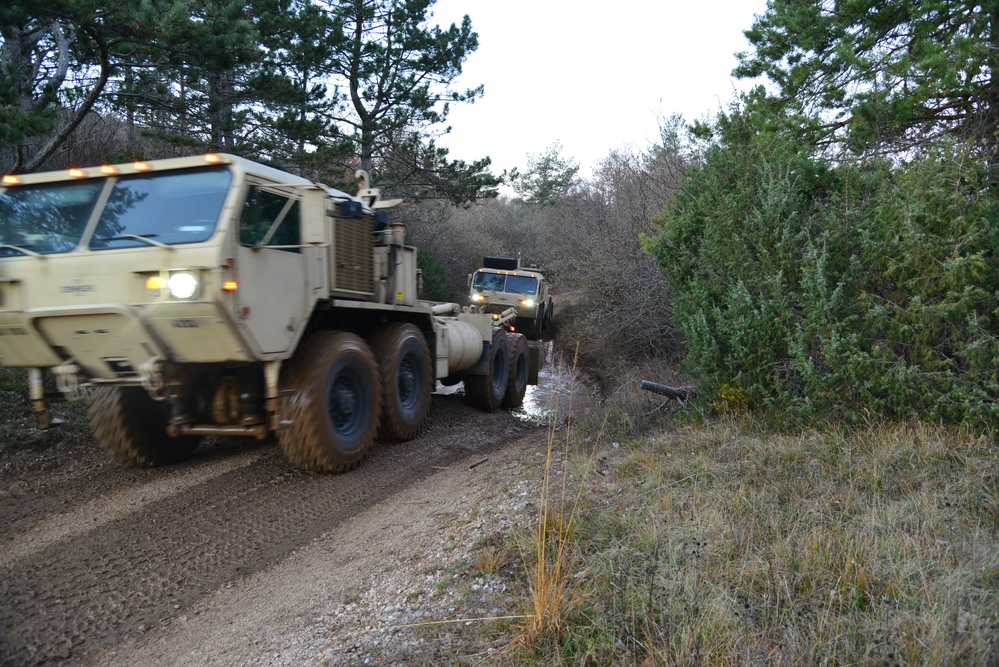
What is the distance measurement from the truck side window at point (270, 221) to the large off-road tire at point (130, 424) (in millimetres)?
2090

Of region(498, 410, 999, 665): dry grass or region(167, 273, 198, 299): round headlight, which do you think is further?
region(167, 273, 198, 299): round headlight

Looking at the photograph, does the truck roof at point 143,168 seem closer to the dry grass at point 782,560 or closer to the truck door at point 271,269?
the truck door at point 271,269

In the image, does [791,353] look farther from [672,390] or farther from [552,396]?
[552,396]

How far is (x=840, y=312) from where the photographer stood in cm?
608

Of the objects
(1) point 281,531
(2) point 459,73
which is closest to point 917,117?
(1) point 281,531

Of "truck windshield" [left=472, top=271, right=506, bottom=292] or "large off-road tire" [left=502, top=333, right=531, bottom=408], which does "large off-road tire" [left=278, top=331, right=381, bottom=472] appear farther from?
"truck windshield" [left=472, top=271, right=506, bottom=292]

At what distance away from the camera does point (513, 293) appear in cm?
2117

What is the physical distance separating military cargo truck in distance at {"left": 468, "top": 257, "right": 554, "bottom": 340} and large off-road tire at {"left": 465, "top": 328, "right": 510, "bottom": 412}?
29.1ft

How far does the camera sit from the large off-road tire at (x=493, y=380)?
1105cm

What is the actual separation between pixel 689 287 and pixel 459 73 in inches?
603

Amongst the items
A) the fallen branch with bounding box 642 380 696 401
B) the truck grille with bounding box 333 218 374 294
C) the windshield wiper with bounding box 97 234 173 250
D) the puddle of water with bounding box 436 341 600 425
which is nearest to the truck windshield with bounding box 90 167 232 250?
the windshield wiper with bounding box 97 234 173 250

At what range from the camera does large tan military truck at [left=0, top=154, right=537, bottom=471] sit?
5273 millimetres

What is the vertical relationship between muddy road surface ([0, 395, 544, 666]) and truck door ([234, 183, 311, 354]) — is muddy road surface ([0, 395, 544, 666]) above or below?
below

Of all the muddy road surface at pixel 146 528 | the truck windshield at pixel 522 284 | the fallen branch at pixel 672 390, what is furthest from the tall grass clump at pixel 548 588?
the truck windshield at pixel 522 284
